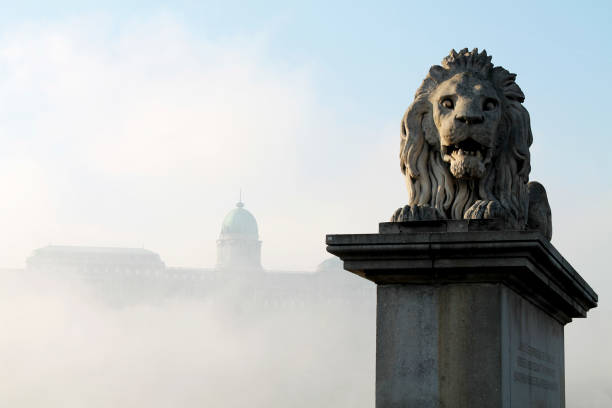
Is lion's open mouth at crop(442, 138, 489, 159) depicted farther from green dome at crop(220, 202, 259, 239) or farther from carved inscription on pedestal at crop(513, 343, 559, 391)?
green dome at crop(220, 202, 259, 239)

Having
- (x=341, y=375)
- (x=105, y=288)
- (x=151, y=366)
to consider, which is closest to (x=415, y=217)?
(x=341, y=375)

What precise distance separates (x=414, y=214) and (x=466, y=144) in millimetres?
886

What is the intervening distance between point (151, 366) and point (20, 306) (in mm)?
36813

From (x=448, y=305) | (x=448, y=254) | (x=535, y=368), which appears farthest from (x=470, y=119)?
(x=535, y=368)

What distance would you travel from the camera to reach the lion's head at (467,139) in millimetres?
10438

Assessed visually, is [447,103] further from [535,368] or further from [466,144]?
[535,368]

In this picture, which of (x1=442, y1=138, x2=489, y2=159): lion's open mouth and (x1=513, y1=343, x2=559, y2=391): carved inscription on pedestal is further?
(x1=442, y1=138, x2=489, y2=159): lion's open mouth

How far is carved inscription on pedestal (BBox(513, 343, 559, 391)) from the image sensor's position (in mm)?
9878

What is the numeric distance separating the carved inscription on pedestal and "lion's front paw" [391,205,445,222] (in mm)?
1406

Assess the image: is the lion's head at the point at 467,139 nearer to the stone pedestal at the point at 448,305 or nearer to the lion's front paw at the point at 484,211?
the lion's front paw at the point at 484,211

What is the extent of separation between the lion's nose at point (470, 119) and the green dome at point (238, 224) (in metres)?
185

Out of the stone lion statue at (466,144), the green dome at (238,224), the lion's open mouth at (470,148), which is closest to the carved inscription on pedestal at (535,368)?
the stone lion statue at (466,144)

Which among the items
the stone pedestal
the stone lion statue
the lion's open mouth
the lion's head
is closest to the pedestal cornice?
the stone pedestal

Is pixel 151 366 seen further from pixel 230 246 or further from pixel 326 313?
pixel 230 246
